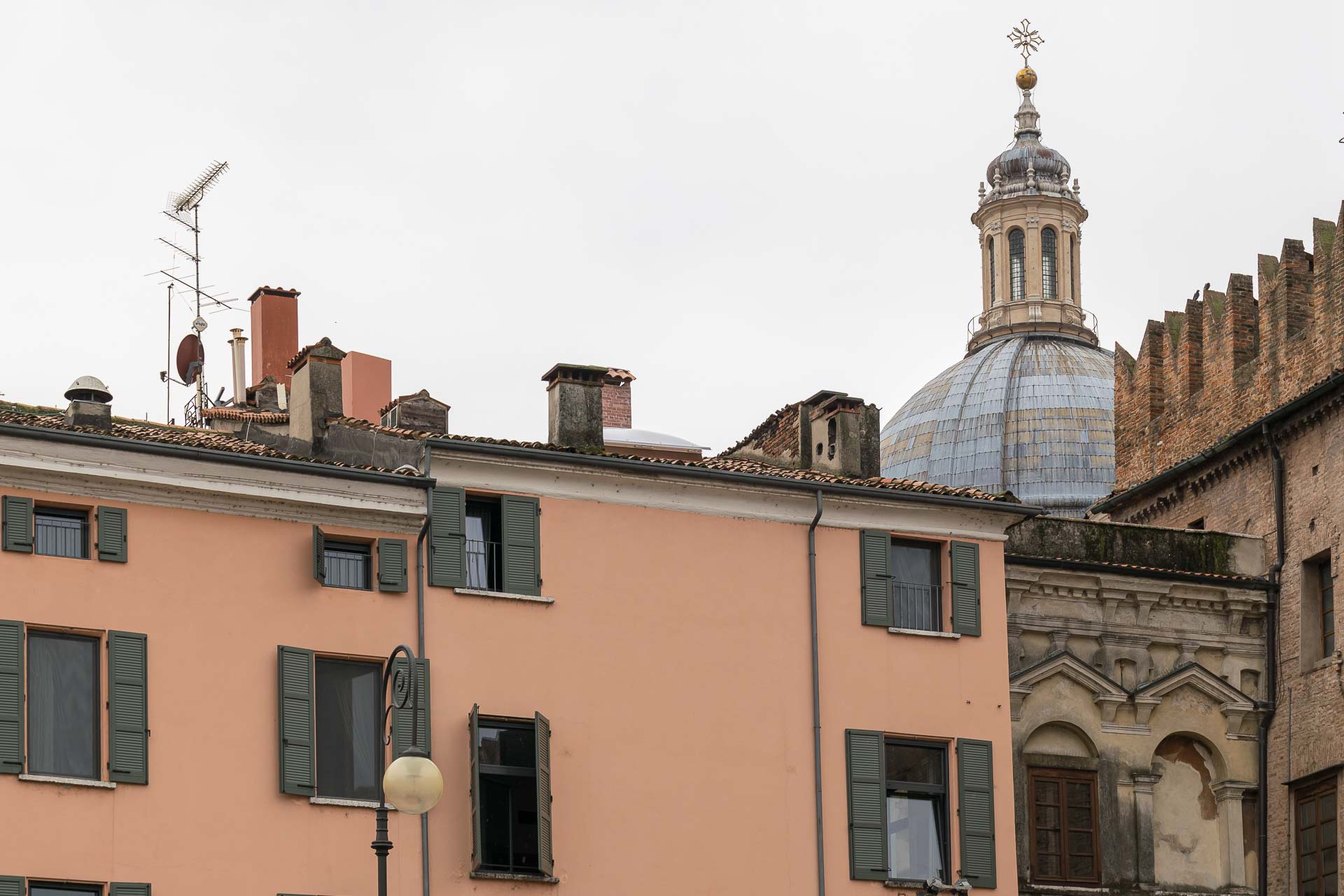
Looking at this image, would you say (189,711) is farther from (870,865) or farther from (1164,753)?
(1164,753)

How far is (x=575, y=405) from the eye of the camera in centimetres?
3234

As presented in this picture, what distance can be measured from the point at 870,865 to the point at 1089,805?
5.55 metres

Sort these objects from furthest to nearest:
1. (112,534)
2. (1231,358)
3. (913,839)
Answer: (1231,358) < (913,839) < (112,534)

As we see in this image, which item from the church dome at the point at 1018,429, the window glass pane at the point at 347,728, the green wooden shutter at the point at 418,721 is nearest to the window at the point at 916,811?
the green wooden shutter at the point at 418,721

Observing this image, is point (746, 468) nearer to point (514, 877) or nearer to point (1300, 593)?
point (514, 877)

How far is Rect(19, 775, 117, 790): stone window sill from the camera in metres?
26.7

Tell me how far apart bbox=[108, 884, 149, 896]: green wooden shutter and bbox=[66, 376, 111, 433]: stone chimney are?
5054 mm

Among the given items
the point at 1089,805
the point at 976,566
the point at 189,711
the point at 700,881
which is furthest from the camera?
the point at 1089,805

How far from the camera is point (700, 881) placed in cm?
3008

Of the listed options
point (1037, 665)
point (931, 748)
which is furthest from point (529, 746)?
point (1037, 665)

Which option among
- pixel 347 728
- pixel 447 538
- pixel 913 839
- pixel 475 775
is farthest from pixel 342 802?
pixel 913 839

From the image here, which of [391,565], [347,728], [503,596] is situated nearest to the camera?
[347,728]

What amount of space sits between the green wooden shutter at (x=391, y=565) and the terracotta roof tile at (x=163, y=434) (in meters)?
0.77

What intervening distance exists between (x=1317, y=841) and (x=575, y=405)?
11.5m
